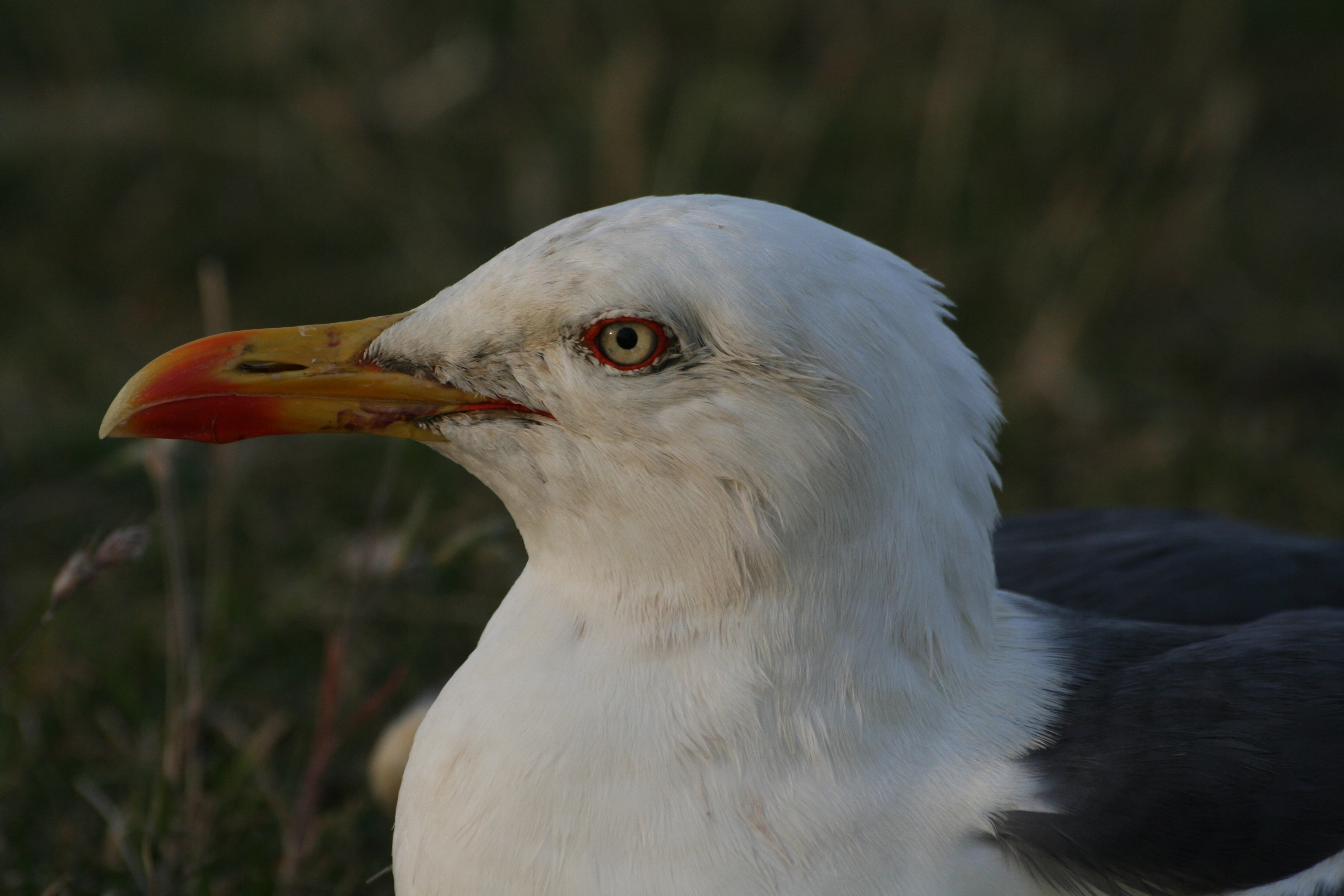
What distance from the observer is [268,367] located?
236 cm

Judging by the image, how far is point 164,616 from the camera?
390 centimetres

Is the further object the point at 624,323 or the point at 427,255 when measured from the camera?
the point at 427,255

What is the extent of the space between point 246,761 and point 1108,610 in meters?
1.85

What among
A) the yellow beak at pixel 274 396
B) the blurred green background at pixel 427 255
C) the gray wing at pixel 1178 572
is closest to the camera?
the yellow beak at pixel 274 396

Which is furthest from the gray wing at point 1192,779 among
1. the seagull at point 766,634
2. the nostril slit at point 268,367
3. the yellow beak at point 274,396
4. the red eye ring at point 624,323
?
the nostril slit at point 268,367

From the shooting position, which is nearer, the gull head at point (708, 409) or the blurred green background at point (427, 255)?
the gull head at point (708, 409)

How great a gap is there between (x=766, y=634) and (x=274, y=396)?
0.90 m

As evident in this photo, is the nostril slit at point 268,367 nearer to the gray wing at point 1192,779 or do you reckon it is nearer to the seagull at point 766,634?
the seagull at point 766,634

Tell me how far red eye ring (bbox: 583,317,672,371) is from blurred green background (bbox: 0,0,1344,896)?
2.96 ft

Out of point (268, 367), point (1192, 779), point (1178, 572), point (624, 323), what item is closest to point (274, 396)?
point (268, 367)

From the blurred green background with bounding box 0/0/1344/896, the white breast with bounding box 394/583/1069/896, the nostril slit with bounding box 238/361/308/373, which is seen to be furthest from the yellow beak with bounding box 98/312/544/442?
the blurred green background with bounding box 0/0/1344/896

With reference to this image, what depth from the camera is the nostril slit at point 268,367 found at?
235 cm

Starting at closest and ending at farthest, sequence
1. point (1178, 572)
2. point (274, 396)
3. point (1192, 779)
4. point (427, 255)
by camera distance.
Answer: point (1192, 779)
point (274, 396)
point (1178, 572)
point (427, 255)

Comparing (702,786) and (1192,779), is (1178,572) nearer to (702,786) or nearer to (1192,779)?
(1192,779)
